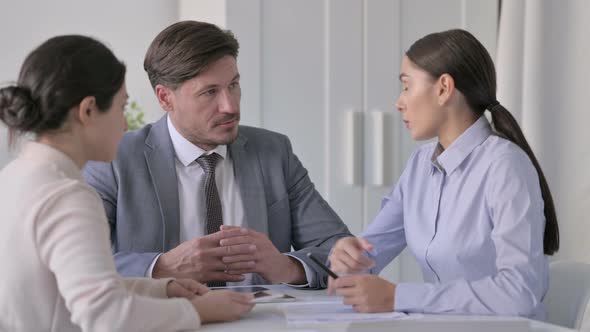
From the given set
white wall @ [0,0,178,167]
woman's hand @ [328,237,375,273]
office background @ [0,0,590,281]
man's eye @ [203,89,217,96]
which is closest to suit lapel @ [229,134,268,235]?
man's eye @ [203,89,217,96]

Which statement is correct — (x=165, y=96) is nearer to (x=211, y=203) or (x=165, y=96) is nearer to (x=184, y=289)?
(x=211, y=203)

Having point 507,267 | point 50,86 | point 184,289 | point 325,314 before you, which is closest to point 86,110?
point 50,86

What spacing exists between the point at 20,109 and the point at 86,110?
113 millimetres

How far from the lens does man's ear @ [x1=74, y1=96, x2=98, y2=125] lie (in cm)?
150

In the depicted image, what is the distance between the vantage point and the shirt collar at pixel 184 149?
8.25 ft

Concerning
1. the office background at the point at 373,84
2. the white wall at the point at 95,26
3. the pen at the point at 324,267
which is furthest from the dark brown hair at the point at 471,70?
the white wall at the point at 95,26

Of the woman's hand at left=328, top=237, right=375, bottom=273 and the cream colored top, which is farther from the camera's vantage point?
the woman's hand at left=328, top=237, right=375, bottom=273

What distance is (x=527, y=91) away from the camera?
3439mm

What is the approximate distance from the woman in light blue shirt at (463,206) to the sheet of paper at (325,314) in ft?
0.11

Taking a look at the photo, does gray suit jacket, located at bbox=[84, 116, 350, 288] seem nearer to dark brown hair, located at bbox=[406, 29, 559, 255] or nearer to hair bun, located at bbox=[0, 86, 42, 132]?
dark brown hair, located at bbox=[406, 29, 559, 255]

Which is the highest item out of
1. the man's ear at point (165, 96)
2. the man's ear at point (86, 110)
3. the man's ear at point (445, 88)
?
the man's ear at point (86, 110)

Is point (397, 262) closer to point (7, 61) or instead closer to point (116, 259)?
point (116, 259)

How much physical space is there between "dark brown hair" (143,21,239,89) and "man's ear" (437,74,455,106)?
2.35 feet

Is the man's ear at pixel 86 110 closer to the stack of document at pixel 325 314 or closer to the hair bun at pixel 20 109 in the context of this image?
the hair bun at pixel 20 109
